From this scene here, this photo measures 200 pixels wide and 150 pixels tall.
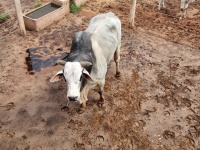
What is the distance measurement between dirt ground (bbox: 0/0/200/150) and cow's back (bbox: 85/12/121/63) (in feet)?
3.69

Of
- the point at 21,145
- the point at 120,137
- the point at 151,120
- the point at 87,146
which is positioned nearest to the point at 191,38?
the point at 151,120

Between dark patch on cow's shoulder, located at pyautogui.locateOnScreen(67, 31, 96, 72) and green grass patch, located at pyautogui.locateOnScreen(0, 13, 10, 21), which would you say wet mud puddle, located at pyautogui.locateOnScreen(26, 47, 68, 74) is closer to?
green grass patch, located at pyautogui.locateOnScreen(0, 13, 10, 21)

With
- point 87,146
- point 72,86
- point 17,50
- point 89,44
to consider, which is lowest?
point 87,146

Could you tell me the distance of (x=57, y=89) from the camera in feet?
19.3

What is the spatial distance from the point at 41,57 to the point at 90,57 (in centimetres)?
292

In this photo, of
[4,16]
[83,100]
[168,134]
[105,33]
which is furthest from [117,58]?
[4,16]

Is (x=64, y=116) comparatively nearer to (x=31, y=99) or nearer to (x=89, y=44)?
(x=31, y=99)

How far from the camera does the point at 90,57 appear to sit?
444 cm

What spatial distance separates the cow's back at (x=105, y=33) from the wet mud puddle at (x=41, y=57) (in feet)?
6.13

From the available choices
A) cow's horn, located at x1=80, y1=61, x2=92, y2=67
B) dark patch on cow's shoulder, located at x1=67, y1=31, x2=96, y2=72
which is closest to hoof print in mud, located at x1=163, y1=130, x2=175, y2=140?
dark patch on cow's shoulder, located at x1=67, y1=31, x2=96, y2=72

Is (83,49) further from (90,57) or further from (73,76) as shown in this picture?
(73,76)

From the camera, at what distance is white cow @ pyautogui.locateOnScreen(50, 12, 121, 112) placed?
405 centimetres

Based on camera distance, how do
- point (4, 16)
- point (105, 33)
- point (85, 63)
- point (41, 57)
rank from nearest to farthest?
1. point (85, 63)
2. point (105, 33)
3. point (41, 57)
4. point (4, 16)

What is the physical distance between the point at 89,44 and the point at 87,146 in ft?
6.38
